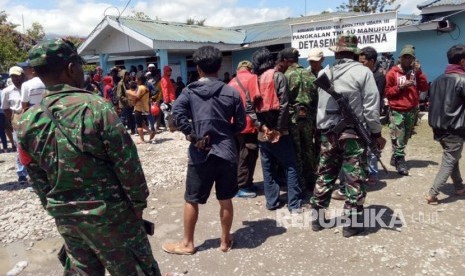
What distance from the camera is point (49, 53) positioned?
6.15ft

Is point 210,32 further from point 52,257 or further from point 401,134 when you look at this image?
point 52,257

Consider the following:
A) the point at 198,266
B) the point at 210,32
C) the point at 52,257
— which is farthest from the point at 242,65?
the point at 210,32

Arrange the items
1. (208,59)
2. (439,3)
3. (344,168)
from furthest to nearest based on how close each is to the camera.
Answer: (439,3)
(344,168)
(208,59)

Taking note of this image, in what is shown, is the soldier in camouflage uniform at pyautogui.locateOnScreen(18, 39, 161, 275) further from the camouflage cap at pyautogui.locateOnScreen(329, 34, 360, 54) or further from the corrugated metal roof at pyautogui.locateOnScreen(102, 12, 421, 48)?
the corrugated metal roof at pyautogui.locateOnScreen(102, 12, 421, 48)

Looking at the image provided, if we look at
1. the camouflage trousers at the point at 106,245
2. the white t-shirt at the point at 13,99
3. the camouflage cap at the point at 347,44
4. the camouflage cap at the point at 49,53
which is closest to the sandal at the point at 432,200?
the camouflage cap at the point at 347,44

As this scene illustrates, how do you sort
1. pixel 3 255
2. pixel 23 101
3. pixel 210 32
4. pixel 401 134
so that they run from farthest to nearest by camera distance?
1. pixel 210 32
2. pixel 401 134
3. pixel 23 101
4. pixel 3 255

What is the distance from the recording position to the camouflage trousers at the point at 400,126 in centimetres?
531

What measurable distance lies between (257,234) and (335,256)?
2.76 ft

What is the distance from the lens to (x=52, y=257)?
12.1ft

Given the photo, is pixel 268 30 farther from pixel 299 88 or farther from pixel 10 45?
pixel 10 45

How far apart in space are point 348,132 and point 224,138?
1.19m

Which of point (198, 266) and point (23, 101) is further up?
point (23, 101)

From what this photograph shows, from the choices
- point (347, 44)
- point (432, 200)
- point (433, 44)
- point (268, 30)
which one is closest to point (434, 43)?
point (433, 44)

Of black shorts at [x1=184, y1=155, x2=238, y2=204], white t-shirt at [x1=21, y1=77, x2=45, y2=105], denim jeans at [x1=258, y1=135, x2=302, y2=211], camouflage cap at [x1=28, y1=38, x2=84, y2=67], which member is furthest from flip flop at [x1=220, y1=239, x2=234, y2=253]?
white t-shirt at [x1=21, y1=77, x2=45, y2=105]
